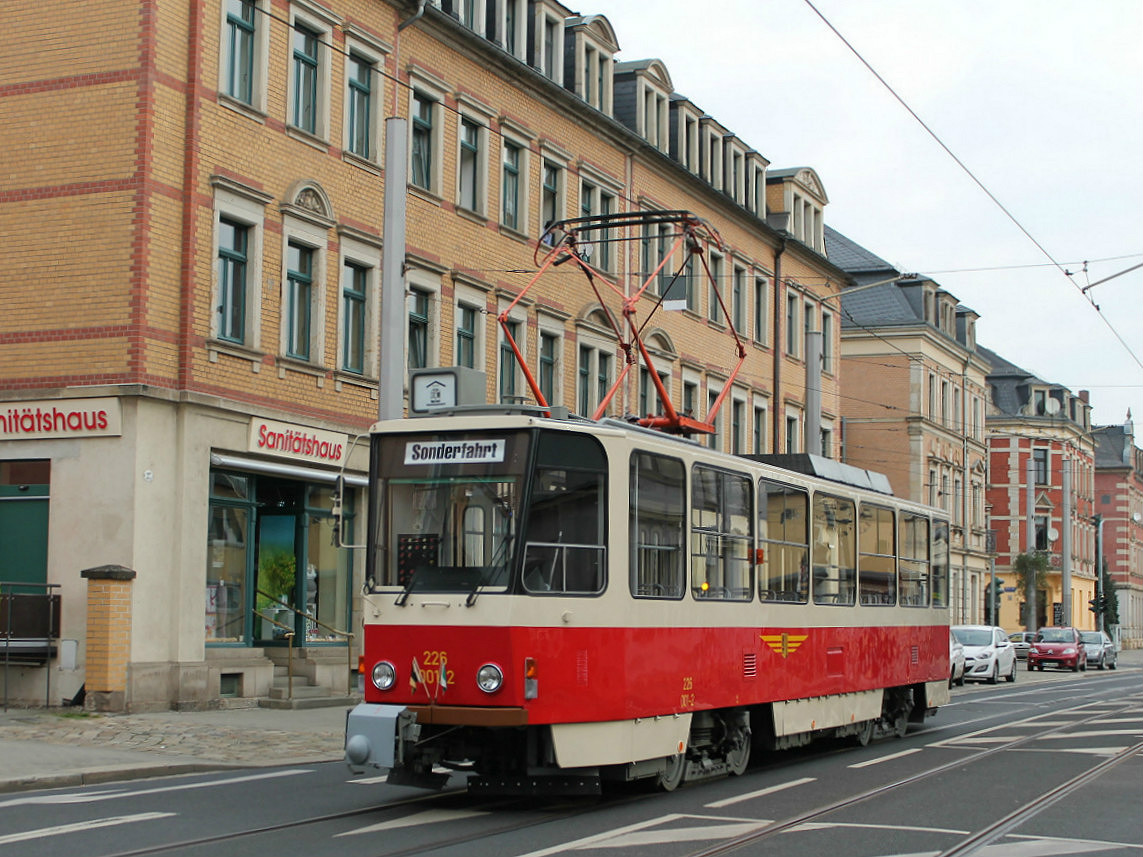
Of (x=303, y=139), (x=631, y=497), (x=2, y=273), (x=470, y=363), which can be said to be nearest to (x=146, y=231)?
(x=2, y=273)

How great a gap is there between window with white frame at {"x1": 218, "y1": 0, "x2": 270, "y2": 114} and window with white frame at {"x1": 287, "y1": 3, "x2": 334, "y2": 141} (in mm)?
659

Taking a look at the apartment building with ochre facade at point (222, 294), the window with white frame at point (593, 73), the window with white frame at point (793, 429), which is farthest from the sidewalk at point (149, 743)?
the window with white frame at point (793, 429)

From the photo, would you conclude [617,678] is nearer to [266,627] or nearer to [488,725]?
[488,725]

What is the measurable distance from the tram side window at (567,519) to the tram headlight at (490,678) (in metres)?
0.63

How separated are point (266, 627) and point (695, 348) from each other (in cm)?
1819

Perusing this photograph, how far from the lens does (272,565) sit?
23.7 meters

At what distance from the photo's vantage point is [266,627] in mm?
23422

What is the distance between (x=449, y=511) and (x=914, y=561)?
31.8 ft

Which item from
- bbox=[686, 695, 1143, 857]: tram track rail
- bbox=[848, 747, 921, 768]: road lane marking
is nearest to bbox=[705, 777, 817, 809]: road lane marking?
bbox=[686, 695, 1143, 857]: tram track rail

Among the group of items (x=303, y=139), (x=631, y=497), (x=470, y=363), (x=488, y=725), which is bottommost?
(x=488, y=725)

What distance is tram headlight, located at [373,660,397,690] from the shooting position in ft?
38.5

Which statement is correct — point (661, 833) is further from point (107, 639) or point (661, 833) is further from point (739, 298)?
point (739, 298)

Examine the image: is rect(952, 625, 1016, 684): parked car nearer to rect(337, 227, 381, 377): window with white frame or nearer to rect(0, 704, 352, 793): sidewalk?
rect(337, 227, 381, 377): window with white frame

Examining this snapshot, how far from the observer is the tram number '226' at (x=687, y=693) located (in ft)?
42.4
